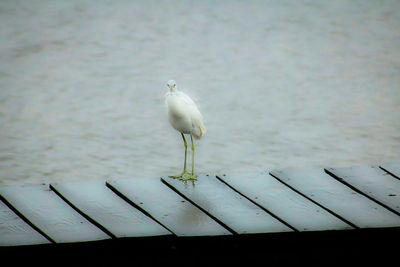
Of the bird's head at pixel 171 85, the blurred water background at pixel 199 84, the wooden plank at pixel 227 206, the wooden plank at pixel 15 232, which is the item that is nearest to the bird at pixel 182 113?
the bird's head at pixel 171 85

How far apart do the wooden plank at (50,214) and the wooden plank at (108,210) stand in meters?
0.03

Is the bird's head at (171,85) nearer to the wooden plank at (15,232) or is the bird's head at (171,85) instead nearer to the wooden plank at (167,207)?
the wooden plank at (167,207)

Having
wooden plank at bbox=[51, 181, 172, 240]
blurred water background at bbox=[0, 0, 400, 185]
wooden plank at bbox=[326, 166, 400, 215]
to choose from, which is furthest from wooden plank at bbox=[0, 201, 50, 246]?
blurred water background at bbox=[0, 0, 400, 185]

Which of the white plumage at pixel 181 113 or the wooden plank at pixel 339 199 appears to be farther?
the white plumage at pixel 181 113

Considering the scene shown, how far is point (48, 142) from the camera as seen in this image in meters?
4.37

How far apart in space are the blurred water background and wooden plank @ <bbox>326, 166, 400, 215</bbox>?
5.34 feet

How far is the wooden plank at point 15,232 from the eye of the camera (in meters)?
1.76

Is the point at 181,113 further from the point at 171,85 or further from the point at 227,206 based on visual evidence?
the point at 227,206

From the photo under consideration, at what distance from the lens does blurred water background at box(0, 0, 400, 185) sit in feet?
13.7

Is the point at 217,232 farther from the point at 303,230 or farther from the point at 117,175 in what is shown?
the point at 117,175

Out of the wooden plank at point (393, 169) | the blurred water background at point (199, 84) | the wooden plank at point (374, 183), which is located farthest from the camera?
the blurred water background at point (199, 84)

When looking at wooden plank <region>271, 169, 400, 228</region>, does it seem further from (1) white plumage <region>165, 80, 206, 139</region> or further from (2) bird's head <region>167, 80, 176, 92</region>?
(2) bird's head <region>167, 80, 176, 92</region>

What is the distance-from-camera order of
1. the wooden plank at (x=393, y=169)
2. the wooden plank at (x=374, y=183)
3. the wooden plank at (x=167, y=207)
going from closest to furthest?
the wooden plank at (x=167, y=207) < the wooden plank at (x=374, y=183) < the wooden plank at (x=393, y=169)

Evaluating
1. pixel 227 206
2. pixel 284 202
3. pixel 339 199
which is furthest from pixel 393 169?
pixel 227 206
